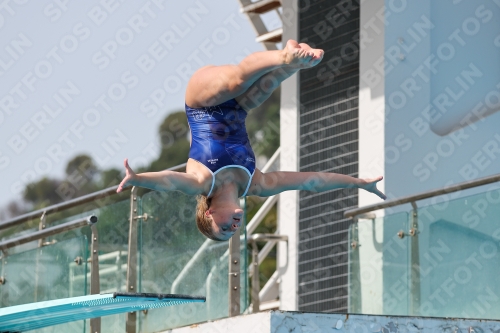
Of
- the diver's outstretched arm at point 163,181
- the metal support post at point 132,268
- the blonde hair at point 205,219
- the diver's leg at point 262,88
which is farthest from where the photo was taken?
the metal support post at point 132,268

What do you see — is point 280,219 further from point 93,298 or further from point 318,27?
point 93,298

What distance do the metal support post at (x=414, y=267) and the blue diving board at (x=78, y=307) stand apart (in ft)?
6.11

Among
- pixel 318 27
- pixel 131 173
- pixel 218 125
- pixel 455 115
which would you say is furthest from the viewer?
pixel 318 27

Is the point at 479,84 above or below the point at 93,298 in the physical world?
above

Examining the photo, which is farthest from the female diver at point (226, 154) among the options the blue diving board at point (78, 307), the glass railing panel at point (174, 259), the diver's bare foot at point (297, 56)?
the glass railing panel at point (174, 259)

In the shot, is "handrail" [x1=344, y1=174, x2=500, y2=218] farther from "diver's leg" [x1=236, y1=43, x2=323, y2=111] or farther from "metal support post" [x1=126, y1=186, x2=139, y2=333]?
"metal support post" [x1=126, y1=186, x2=139, y2=333]

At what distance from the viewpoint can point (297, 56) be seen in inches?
207

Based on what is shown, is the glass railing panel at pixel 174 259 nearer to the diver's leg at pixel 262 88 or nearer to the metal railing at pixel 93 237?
the metal railing at pixel 93 237

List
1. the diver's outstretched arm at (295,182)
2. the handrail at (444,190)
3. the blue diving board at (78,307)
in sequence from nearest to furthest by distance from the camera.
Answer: the blue diving board at (78,307), the diver's outstretched arm at (295,182), the handrail at (444,190)

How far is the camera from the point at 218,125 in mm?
6250

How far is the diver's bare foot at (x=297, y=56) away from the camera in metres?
5.25

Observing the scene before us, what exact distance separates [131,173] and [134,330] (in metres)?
2.30

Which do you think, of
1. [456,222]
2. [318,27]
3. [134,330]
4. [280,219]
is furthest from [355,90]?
[134,330]

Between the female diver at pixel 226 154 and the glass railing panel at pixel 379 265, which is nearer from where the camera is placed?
the female diver at pixel 226 154
